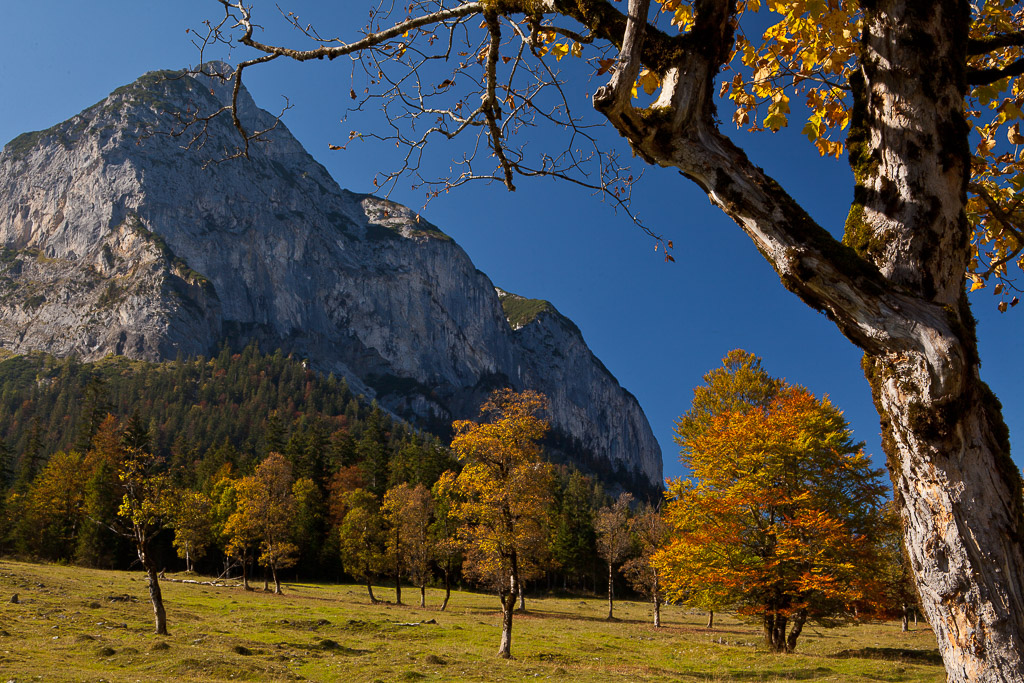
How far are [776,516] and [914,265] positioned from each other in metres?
19.6

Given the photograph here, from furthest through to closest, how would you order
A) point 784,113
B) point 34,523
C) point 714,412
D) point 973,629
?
point 34,523 → point 714,412 → point 784,113 → point 973,629

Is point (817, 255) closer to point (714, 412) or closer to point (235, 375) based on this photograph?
point (714, 412)

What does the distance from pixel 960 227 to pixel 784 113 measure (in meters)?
1.80

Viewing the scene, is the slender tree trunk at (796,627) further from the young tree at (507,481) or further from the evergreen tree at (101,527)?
the evergreen tree at (101,527)

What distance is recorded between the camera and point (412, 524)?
146ft

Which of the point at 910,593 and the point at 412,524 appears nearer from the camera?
the point at 910,593

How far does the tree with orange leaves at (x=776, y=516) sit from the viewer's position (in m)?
18.1

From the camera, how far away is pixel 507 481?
19.9 m

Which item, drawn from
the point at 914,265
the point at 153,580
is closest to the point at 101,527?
the point at 153,580

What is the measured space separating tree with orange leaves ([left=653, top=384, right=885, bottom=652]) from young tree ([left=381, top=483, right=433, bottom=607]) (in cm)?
2780

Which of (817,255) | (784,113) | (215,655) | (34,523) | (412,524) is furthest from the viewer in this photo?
(34,523)

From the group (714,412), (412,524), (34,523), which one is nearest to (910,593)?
(714,412)

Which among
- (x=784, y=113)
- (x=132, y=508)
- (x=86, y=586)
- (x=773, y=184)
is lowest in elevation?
(x=86, y=586)

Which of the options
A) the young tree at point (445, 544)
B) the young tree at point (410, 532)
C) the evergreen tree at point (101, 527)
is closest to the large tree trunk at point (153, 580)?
the young tree at point (445, 544)
